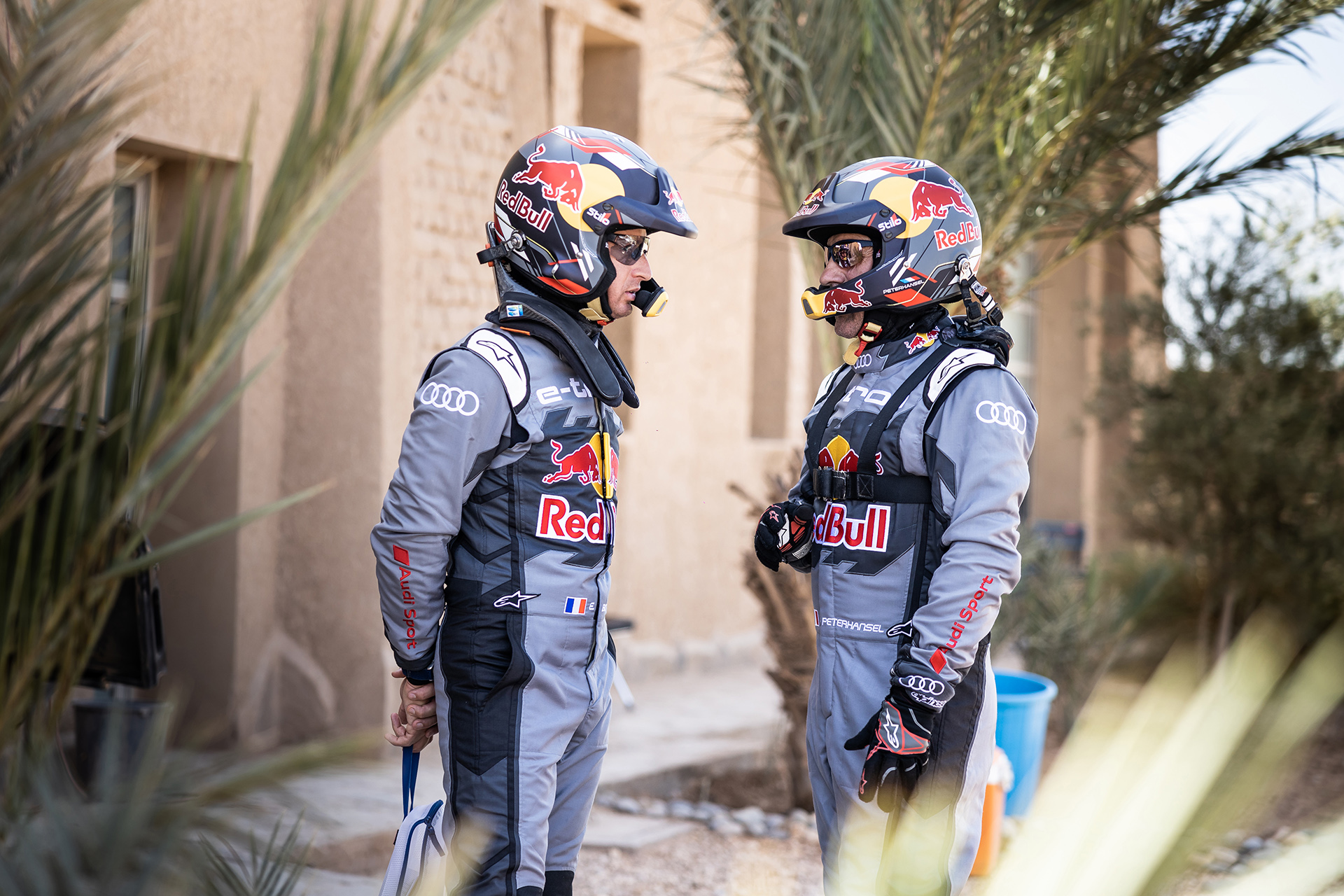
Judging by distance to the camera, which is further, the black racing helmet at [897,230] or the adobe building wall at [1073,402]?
the adobe building wall at [1073,402]

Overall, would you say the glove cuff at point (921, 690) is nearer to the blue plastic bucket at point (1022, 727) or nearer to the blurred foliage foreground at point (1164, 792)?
the blurred foliage foreground at point (1164, 792)

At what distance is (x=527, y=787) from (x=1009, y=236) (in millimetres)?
3384

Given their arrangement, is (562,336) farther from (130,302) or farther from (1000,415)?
(130,302)

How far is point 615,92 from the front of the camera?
7.61 metres

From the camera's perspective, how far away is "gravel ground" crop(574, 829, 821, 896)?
442cm

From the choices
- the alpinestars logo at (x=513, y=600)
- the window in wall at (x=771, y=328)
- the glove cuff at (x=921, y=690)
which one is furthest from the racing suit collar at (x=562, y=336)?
the window in wall at (x=771, y=328)

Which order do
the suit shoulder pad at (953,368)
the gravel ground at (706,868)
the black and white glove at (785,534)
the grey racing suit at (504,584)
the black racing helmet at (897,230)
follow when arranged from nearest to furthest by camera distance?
the grey racing suit at (504,584)
the suit shoulder pad at (953,368)
the black racing helmet at (897,230)
the black and white glove at (785,534)
the gravel ground at (706,868)

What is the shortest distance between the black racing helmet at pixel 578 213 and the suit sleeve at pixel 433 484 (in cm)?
31

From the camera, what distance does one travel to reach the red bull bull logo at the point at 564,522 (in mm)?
2510

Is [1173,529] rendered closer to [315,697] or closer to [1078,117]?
[1078,117]

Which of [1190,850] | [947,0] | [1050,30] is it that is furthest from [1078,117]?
[1190,850]

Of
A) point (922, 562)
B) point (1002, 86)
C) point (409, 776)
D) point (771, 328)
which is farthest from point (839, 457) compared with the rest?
point (771, 328)

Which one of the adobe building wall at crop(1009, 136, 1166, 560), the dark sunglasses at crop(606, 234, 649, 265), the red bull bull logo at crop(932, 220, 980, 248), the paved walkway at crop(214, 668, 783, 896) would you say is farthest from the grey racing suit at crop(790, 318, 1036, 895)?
the adobe building wall at crop(1009, 136, 1166, 560)

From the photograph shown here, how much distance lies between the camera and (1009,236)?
4.88 meters
